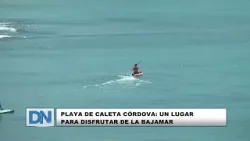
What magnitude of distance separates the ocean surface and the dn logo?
5 cm

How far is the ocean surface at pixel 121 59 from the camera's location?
4098 millimetres

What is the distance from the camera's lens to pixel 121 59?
13.8 ft

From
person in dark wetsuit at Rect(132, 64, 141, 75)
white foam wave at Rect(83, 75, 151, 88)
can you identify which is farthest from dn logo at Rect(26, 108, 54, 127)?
person in dark wetsuit at Rect(132, 64, 141, 75)

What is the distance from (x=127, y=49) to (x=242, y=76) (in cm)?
79

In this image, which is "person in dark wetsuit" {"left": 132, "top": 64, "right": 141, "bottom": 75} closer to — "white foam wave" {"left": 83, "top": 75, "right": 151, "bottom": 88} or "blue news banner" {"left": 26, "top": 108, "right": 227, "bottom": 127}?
"white foam wave" {"left": 83, "top": 75, "right": 151, "bottom": 88}

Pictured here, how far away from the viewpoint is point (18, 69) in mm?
4207

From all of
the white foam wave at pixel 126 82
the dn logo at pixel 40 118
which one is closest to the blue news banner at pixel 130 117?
the dn logo at pixel 40 118

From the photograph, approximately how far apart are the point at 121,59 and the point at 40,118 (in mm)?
671

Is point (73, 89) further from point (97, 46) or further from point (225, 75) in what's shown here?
point (225, 75)

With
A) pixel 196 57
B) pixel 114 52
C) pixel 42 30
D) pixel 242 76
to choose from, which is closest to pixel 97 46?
pixel 114 52

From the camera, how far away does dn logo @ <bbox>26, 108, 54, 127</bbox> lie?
4.06m

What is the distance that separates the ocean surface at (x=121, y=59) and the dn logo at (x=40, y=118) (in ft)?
0.15

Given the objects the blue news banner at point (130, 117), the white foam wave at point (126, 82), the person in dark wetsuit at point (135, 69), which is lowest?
the blue news banner at point (130, 117)

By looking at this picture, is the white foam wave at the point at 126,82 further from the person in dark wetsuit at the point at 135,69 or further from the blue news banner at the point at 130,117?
the blue news banner at the point at 130,117
